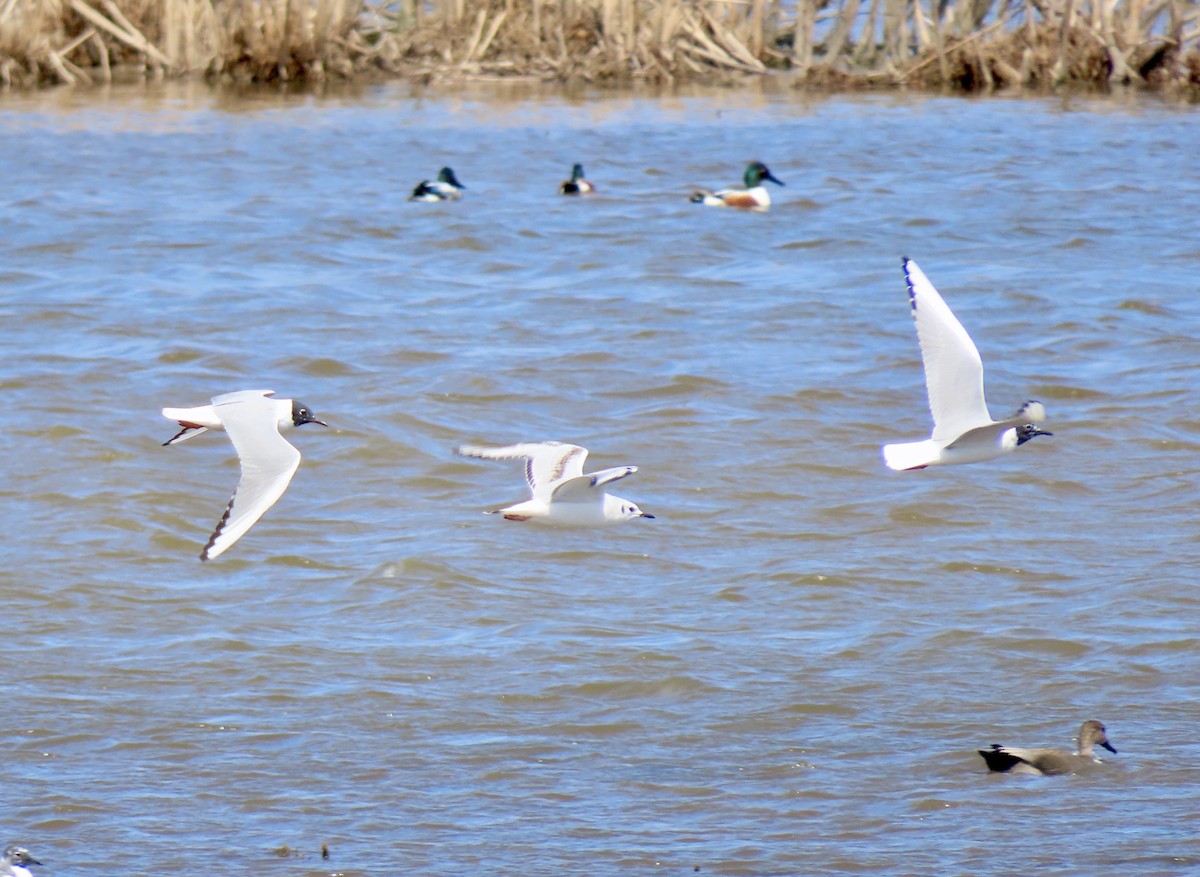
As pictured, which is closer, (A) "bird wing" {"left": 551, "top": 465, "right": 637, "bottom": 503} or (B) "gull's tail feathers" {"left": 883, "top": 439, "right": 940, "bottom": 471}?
(A) "bird wing" {"left": 551, "top": 465, "right": 637, "bottom": 503}

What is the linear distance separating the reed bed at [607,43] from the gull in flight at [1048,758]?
17239 millimetres

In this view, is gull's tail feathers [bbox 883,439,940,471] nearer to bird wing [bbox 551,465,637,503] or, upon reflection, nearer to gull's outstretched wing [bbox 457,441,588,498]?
bird wing [bbox 551,465,637,503]

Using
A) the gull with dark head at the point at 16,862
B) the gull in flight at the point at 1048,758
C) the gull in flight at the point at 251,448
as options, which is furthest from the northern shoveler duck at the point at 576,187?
the gull with dark head at the point at 16,862

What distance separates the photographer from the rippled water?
18.5 feet

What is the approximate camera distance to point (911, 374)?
11117 mm

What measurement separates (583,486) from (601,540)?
6.30 ft

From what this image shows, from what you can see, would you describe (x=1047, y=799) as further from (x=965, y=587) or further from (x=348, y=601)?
(x=348, y=601)

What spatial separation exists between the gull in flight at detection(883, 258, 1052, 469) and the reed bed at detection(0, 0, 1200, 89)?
1620cm

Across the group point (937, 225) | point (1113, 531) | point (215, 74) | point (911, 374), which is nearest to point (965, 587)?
point (1113, 531)

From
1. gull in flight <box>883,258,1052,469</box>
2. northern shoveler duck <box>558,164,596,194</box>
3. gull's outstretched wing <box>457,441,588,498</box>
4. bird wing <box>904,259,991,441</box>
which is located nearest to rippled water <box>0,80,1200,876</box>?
northern shoveler duck <box>558,164,596,194</box>

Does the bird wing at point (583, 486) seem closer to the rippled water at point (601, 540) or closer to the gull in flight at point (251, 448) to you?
the rippled water at point (601, 540)

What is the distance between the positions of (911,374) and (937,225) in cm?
449

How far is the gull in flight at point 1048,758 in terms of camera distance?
5762 mm

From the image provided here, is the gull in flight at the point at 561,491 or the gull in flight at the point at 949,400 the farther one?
the gull in flight at the point at 949,400
